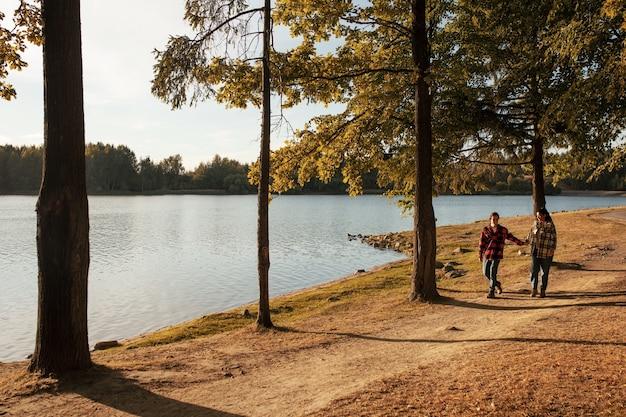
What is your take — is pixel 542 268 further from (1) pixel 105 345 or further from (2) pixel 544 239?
(1) pixel 105 345

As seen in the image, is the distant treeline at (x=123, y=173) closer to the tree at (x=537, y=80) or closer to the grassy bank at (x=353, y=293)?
the grassy bank at (x=353, y=293)

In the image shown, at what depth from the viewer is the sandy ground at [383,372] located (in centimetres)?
625

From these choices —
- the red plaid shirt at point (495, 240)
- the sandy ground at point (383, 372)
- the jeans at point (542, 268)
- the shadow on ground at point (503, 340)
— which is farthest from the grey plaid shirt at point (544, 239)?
the shadow on ground at point (503, 340)

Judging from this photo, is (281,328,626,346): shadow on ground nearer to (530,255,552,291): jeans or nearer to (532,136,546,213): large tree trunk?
(530,255,552,291): jeans

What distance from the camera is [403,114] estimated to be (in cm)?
1511

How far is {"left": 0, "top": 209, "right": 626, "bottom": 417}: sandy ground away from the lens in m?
6.25

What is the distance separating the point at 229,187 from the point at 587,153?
171613 mm

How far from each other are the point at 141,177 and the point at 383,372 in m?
168

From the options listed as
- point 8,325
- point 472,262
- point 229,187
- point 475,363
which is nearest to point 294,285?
point 472,262

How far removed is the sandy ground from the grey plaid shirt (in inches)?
51.3

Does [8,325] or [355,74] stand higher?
[355,74]

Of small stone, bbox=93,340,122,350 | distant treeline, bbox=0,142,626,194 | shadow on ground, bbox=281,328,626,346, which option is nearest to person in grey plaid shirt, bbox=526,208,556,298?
shadow on ground, bbox=281,328,626,346

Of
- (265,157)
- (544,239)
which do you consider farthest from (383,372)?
(544,239)

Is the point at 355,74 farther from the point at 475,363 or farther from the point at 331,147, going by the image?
the point at 475,363
